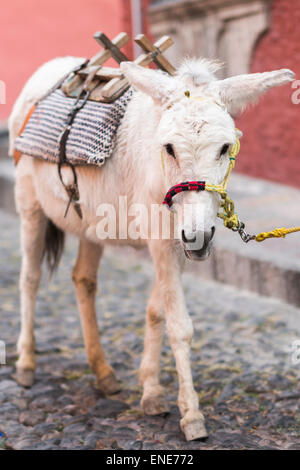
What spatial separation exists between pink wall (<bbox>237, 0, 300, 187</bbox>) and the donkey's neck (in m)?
4.25

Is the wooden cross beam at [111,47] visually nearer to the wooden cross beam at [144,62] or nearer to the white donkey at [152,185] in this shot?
the wooden cross beam at [144,62]

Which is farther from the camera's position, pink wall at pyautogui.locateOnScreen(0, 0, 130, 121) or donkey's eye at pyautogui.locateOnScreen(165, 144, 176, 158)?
pink wall at pyautogui.locateOnScreen(0, 0, 130, 121)

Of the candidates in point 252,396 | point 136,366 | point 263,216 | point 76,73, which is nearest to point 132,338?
point 136,366

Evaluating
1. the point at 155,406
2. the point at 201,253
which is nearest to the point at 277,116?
the point at 155,406

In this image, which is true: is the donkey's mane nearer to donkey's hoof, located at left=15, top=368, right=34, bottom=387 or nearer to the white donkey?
the white donkey

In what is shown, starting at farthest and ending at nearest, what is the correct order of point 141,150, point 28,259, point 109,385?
1. point 28,259
2. point 109,385
3. point 141,150

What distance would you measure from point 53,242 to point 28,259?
241 millimetres

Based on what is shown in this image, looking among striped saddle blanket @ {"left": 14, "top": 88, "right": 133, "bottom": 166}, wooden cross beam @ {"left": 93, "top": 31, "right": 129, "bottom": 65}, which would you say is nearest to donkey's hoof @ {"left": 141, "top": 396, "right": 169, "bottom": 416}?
striped saddle blanket @ {"left": 14, "top": 88, "right": 133, "bottom": 166}

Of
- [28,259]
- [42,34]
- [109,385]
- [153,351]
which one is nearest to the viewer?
[153,351]

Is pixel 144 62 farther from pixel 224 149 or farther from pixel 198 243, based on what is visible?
pixel 198 243

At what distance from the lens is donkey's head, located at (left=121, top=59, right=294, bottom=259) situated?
2.70 metres

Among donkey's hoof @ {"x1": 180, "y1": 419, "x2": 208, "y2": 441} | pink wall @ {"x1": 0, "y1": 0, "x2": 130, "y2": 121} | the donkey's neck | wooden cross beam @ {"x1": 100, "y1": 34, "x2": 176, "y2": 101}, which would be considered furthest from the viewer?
pink wall @ {"x1": 0, "y1": 0, "x2": 130, "y2": 121}

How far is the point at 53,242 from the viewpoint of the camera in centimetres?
454
